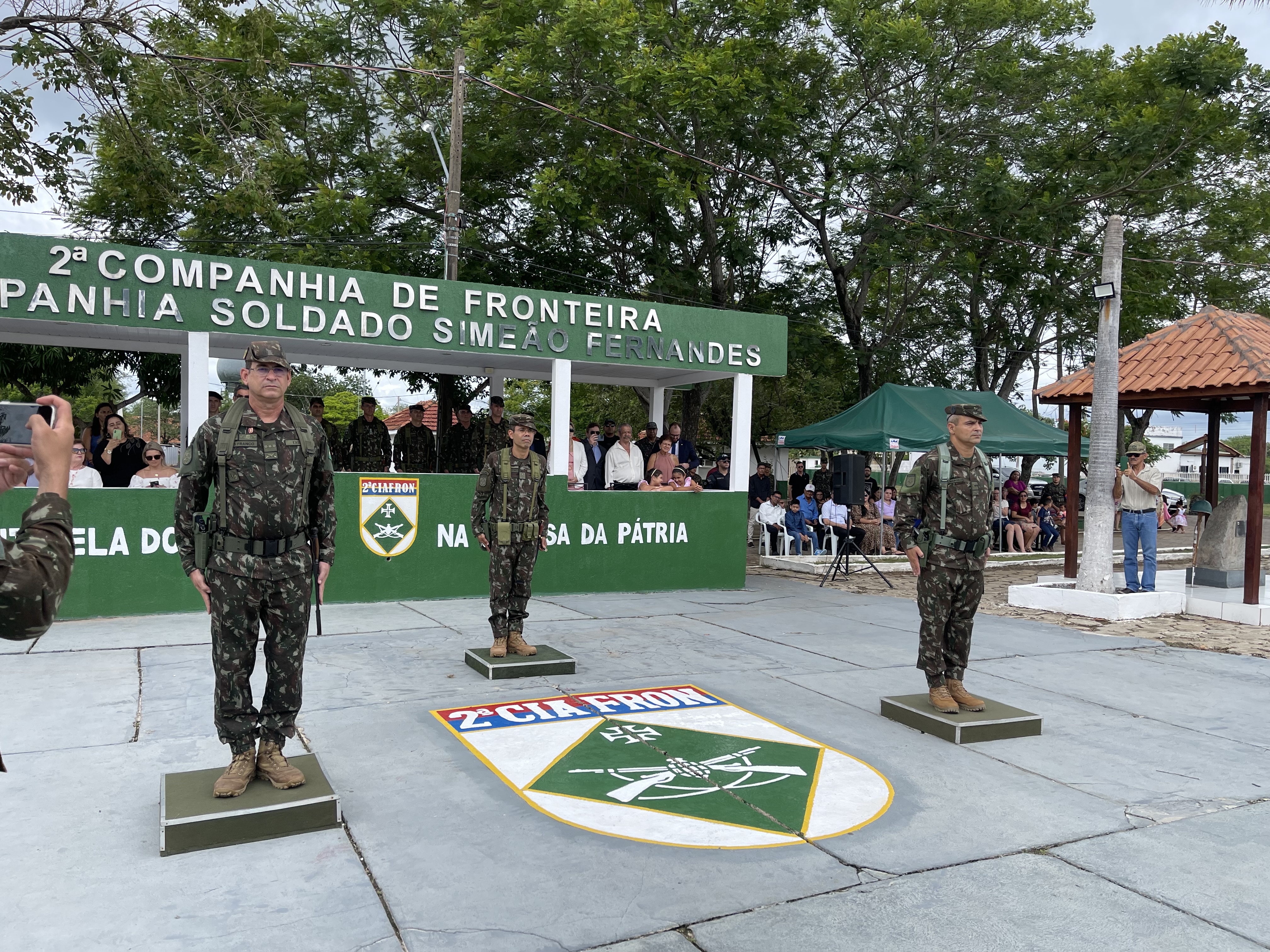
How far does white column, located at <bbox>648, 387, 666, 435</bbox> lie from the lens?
534 inches

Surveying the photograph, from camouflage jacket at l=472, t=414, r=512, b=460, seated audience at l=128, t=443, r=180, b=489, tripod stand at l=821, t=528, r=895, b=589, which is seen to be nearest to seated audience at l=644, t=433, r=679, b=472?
camouflage jacket at l=472, t=414, r=512, b=460

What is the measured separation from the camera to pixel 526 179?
60.1ft

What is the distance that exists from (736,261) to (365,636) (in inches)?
491

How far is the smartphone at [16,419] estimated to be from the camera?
2.06m

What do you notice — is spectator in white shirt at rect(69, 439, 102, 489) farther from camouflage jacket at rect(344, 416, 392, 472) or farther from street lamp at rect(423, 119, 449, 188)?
street lamp at rect(423, 119, 449, 188)

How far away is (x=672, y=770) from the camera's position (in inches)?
188

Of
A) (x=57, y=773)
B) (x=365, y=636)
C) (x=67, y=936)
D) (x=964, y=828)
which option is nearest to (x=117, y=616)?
(x=365, y=636)

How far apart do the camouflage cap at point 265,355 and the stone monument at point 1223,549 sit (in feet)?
36.4

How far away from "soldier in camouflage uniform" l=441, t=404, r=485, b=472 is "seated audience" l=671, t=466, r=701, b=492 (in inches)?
97.1

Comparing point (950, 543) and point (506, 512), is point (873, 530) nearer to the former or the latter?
point (506, 512)

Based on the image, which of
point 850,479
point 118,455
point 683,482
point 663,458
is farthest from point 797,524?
point 118,455

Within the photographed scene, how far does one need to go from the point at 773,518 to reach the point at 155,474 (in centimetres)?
1023

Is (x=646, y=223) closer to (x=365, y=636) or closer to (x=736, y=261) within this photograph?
(x=736, y=261)

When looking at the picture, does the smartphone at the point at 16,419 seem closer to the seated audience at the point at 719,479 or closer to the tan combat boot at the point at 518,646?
the tan combat boot at the point at 518,646
